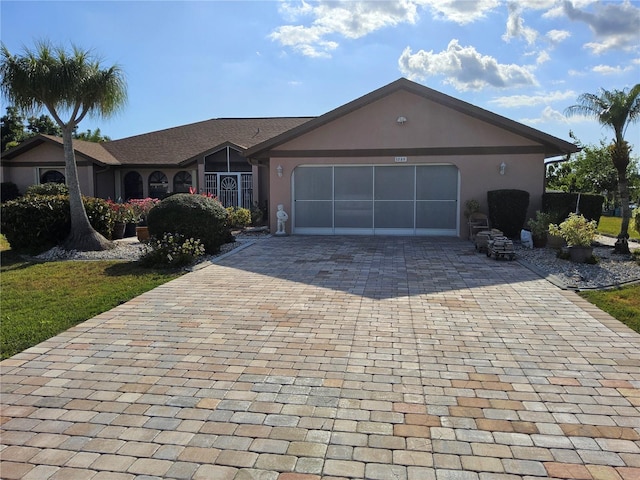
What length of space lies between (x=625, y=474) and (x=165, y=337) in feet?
14.3

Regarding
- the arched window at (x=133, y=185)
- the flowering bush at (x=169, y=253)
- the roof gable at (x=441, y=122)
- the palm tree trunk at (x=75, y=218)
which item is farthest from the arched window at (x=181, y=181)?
the flowering bush at (x=169, y=253)

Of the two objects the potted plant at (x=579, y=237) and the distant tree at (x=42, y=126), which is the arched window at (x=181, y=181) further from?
the distant tree at (x=42, y=126)

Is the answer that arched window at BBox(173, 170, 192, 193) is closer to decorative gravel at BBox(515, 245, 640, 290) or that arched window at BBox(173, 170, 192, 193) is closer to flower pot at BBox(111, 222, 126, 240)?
flower pot at BBox(111, 222, 126, 240)

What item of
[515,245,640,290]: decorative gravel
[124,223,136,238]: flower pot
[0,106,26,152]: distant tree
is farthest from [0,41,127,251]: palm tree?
[0,106,26,152]: distant tree

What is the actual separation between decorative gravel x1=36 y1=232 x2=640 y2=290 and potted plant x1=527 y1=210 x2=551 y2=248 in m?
0.37

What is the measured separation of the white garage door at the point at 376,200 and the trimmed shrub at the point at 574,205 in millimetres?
2866

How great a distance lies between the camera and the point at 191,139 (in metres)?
24.0

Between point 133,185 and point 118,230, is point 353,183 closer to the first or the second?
point 118,230

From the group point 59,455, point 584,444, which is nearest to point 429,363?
point 584,444

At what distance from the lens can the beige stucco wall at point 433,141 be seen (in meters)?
14.0

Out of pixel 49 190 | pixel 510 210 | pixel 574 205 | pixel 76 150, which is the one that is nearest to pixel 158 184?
pixel 76 150

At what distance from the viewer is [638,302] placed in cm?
673

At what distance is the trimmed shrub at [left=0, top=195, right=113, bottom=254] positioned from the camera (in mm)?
11547

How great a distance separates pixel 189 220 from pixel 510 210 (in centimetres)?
881
